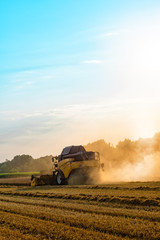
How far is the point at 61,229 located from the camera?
8.06 m

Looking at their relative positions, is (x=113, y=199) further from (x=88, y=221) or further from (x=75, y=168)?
(x=75, y=168)

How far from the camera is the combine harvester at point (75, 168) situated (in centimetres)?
2317

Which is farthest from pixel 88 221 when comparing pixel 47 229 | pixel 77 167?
pixel 77 167

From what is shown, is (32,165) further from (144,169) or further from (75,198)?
(75,198)

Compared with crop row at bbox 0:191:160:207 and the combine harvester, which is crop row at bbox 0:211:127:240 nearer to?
crop row at bbox 0:191:160:207

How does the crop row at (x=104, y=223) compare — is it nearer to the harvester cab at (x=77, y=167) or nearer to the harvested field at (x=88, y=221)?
the harvested field at (x=88, y=221)

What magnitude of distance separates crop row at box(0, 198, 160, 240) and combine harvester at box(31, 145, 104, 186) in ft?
40.5

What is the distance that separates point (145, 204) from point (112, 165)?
20729 mm

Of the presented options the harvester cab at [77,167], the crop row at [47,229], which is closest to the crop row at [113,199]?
the crop row at [47,229]

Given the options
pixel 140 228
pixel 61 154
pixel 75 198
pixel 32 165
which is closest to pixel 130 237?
pixel 140 228

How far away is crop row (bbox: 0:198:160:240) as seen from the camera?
A: 7463 mm

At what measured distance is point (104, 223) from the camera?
8.41m

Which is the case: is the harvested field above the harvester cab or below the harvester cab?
below

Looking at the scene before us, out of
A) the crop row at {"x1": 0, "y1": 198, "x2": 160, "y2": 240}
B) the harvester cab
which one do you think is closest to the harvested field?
the crop row at {"x1": 0, "y1": 198, "x2": 160, "y2": 240}
